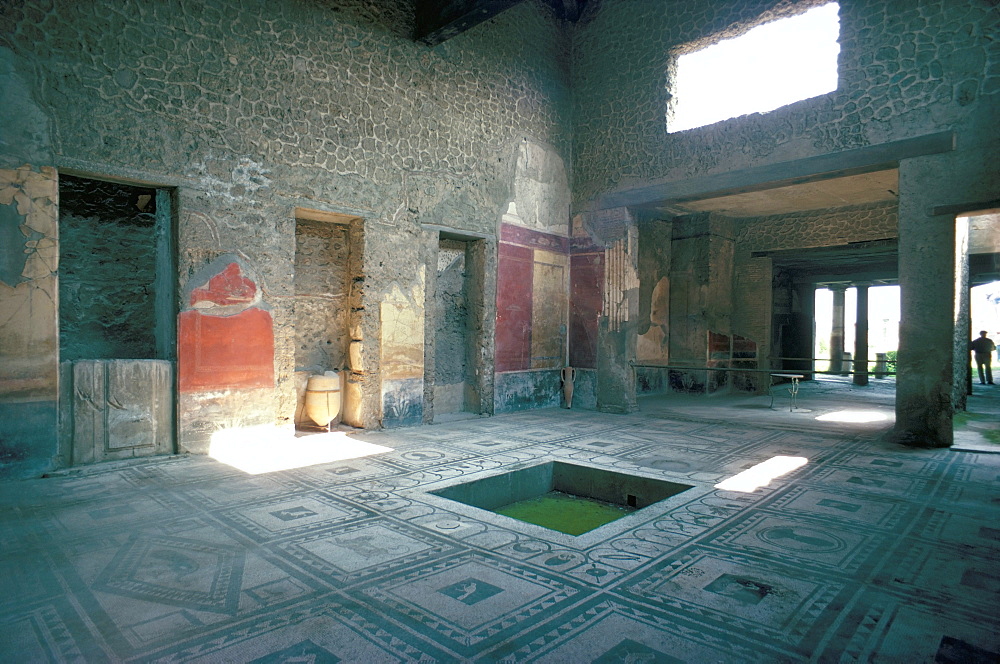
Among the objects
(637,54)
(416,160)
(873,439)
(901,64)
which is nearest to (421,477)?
(416,160)

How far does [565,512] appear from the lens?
4547 mm

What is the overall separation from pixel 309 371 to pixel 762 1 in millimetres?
6566

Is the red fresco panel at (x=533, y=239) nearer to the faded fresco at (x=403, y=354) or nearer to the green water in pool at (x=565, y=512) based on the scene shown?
the faded fresco at (x=403, y=354)

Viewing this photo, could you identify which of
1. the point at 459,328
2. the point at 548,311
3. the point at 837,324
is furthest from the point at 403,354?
the point at 837,324

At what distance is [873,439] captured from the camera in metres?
6.04

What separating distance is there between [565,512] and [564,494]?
0.40m

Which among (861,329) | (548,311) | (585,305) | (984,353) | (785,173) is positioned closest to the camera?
(785,173)

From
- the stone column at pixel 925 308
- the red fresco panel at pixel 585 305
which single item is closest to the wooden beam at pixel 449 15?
the red fresco panel at pixel 585 305

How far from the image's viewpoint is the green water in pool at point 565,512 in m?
4.30

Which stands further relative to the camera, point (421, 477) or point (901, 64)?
point (901, 64)

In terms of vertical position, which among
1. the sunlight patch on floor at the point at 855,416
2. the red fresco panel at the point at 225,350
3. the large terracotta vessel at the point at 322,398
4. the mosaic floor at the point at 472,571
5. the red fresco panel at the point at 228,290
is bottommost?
the sunlight patch on floor at the point at 855,416

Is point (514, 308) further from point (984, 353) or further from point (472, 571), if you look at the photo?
point (984, 353)

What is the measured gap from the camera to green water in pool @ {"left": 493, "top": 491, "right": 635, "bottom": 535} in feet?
14.1

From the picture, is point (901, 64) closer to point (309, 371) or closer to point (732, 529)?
point (732, 529)
